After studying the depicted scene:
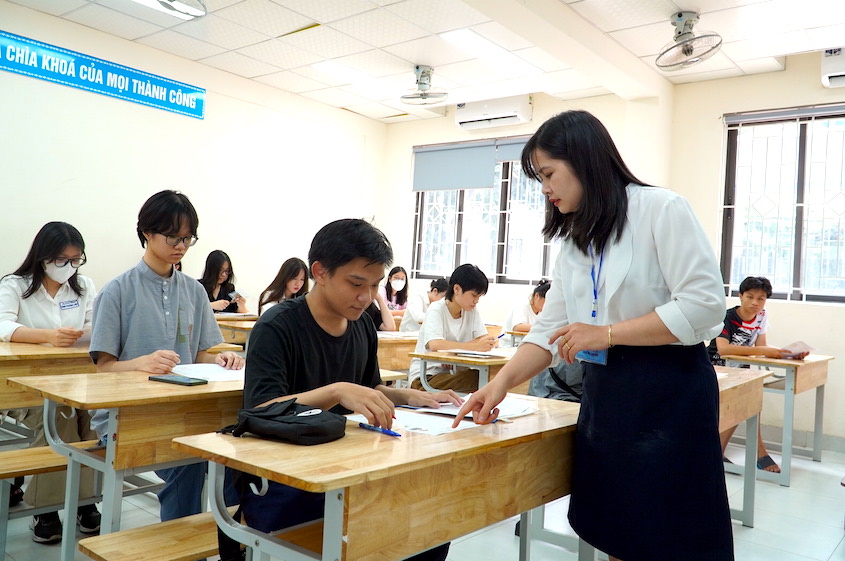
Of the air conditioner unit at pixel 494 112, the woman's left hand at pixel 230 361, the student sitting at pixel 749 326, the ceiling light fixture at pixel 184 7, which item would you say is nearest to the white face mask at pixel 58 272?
the woman's left hand at pixel 230 361

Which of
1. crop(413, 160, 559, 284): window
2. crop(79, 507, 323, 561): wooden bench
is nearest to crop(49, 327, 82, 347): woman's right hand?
crop(79, 507, 323, 561): wooden bench

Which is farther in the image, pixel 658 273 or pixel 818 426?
pixel 818 426

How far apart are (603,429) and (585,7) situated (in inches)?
147

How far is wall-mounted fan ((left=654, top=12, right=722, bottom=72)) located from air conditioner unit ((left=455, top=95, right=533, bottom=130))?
7.24 feet

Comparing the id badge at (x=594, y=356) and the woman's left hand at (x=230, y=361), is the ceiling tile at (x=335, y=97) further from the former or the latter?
the id badge at (x=594, y=356)

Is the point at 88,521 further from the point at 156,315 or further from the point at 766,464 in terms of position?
the point at 766,464

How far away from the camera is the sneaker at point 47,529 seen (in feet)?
8.54

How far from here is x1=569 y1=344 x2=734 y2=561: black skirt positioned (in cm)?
133

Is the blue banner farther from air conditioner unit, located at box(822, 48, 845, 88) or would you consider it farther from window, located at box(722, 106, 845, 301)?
air conditioner unit, located at box(822, 48, 845, 88)

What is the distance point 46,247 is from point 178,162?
300cm

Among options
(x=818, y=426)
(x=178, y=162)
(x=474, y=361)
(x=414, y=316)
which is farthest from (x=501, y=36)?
(x=818, y=426)

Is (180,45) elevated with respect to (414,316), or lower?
elevated

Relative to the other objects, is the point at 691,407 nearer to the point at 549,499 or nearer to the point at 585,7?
the point at 549,499

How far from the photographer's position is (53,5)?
194 inches
